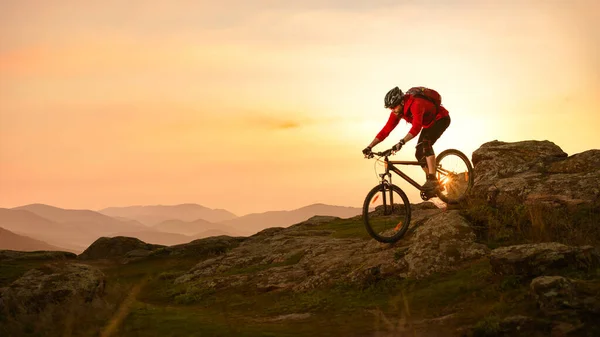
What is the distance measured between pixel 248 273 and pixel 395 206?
783 cm

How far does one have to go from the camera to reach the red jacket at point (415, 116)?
16.9 metres

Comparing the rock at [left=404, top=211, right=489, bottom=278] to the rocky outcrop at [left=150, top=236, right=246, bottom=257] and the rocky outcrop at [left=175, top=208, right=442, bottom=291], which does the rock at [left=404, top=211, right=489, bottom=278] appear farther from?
the rocky outcrop at [left=150, top=236, right=246, bottom=257]

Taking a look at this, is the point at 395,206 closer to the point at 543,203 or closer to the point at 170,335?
the point at 543,203

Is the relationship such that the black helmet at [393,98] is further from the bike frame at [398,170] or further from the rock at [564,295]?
the rock at [564,295]

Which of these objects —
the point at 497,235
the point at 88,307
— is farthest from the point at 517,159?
the point at 88,307

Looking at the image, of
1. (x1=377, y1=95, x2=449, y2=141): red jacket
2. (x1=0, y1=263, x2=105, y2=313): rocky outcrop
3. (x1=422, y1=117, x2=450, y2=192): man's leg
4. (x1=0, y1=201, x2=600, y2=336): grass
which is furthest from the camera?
(x1=422, y1=117, x2=450, y2=192): man's leg

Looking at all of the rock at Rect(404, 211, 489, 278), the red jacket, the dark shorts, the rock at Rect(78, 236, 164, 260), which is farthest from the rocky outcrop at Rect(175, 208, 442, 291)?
the rock at Rect(78, 236, 164, 260)

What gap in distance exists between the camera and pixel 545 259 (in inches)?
492

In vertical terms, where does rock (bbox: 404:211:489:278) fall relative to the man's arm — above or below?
below

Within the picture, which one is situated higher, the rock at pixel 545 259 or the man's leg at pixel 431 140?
the man's leg at pixel 431 140

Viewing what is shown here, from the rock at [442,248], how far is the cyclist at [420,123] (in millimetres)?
1749

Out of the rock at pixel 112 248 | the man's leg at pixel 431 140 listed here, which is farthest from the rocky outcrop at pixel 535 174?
the rock at pixel 112 248

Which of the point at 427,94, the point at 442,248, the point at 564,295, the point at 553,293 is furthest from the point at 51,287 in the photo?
the point at 564,295

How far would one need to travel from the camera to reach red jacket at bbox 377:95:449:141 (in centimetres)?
1689
